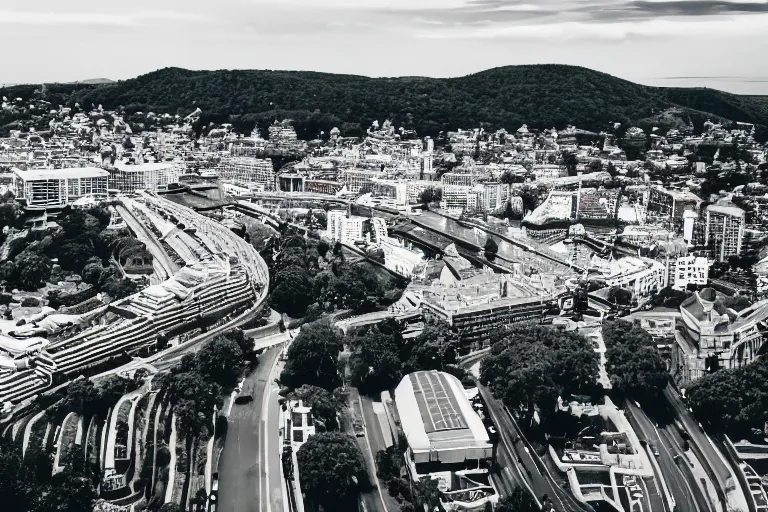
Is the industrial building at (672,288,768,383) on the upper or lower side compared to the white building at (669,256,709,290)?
lower

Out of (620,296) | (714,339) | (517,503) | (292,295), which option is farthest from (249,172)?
(517,503)

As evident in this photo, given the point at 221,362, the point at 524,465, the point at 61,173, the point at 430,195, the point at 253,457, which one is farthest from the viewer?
the point at 430,195

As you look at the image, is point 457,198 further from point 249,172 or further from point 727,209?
point 727,209

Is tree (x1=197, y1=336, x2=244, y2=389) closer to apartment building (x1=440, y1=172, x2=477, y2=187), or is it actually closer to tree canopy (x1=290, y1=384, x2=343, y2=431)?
tree canopy (x1=290, y1=384, x2=343, y2=431)

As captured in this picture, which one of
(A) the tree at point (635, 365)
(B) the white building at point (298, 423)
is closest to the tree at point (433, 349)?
(B) the white building at point (298, 423)

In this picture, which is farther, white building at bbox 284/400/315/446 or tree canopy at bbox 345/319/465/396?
tree canopy at bbox 345/319/465/396

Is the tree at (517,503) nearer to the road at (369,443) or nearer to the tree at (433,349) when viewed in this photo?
the road at (369,443)

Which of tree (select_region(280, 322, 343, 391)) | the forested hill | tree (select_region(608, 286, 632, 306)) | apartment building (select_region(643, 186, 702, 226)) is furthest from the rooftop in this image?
the forested hill
